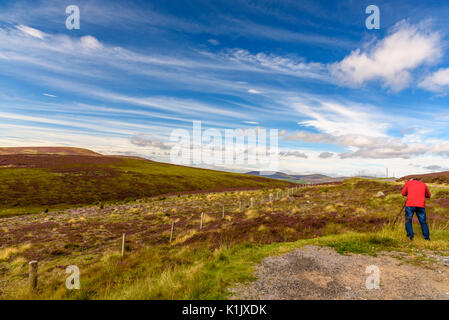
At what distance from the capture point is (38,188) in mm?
52906

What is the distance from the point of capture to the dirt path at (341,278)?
222 inches

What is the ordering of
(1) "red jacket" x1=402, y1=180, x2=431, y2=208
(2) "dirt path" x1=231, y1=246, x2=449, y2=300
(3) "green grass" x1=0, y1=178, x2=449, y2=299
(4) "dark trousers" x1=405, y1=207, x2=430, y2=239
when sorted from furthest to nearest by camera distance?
(1) "red jacket" x1=402, y1=180, x2=431, y2=208
(4) "dark trousers" x1=405, y1=207, x2=430, y2=239
(3) "green grass" x1=0, y1=178, x2=449, y2=299
(2) "dirt path" x1=231, y1=246, x2=449, y2=300

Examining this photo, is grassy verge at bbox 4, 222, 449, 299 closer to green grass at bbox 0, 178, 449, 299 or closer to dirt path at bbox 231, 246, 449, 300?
green grass at bbox 0, 178, 449, 299

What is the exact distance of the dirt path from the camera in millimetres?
5633

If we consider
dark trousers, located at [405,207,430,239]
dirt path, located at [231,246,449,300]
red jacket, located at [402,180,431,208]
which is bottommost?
dirt path, located at [231,246,449,300]

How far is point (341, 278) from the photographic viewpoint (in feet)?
21.7

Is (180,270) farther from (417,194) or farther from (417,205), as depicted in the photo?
(417,194)

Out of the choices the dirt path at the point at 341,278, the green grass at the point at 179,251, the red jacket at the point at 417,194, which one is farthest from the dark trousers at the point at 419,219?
the dirt path at the point at 341,278

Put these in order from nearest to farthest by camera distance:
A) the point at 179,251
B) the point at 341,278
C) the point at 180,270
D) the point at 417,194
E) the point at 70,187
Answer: the point at 341,278
the point at 180,270
the point at 417,194
the point at 179,251
the point at 70,187

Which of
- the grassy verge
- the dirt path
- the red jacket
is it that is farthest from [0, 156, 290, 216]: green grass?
the red jacket

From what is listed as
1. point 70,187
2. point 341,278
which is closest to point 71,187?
point 70,187

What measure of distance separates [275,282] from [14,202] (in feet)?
184
